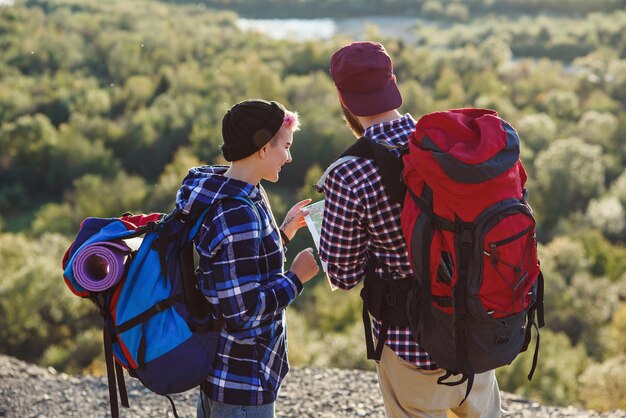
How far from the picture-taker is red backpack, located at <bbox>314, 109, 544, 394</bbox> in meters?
2.20

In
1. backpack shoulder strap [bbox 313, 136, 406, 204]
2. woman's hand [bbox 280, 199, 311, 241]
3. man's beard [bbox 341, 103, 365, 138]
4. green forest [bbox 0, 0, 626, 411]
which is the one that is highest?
man's beard [bbox 341, 103, 365, 138]

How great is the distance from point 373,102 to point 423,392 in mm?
1096

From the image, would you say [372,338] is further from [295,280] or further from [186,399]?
[186,399]

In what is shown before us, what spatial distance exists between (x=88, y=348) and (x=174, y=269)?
11.6 metres

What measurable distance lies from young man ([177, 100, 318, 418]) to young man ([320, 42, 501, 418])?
196 mm

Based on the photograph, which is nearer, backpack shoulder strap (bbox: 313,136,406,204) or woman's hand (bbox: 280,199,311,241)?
backpack shoulder strap (bbox: 313,136,406,204)

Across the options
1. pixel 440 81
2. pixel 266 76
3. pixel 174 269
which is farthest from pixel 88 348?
pixel 440 81

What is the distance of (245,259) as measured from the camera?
224 cm

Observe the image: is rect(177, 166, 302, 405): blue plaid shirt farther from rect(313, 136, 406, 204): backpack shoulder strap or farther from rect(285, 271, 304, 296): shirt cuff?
rect(313, 136, 406, 204): backpack shoulder strap

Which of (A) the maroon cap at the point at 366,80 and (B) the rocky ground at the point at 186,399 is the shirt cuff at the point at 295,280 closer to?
(A) the maroon cap at the point at 366,80

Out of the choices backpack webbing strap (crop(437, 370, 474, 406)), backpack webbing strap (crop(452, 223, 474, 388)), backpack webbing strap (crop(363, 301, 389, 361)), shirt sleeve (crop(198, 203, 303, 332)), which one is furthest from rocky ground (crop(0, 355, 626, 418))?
shirt sleeve (crop(198, 203, 303, 332))

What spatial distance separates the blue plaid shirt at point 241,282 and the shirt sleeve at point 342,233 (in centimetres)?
18

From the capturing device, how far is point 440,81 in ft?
138

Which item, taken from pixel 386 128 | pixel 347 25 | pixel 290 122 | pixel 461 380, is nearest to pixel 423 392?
pixel 461 380
